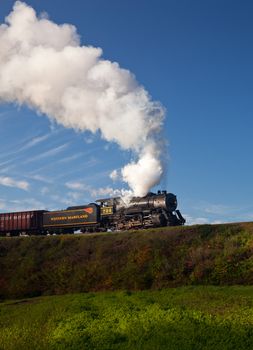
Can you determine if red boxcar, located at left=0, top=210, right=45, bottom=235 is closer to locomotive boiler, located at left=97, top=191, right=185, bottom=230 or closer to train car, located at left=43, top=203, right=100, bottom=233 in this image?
train car, located at left=43, top=203, right=100, bottom=233

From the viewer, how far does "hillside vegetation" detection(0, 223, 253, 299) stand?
24.9 m

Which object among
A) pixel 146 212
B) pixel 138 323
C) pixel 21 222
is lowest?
pixel 138 323

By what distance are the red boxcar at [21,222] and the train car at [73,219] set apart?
2.85 ft

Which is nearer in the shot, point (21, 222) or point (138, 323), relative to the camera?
point (138, 323)

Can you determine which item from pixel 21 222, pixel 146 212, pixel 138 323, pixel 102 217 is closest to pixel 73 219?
pixel 102 217

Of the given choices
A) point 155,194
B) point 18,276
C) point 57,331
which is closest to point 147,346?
point 57,331

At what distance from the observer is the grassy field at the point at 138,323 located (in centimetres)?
1330

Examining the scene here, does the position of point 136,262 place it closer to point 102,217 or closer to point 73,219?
point 102,217

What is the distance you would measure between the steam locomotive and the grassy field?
1819 cm

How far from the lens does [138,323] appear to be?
15164 millimetres

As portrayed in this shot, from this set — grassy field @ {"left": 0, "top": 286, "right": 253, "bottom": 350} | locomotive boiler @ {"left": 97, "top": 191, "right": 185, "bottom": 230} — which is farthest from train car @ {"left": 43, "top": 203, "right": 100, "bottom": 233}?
grassy field @ {"left": 0, "top": 286, "right": 253, "bottom": 350}

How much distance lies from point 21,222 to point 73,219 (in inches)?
308

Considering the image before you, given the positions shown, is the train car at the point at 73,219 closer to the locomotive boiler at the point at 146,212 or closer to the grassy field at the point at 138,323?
the locomotive boiler at the point at 146,212

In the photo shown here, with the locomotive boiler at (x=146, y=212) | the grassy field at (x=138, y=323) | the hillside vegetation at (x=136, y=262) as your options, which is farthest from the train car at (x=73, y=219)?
the grassy field at (x=138, y=323)
